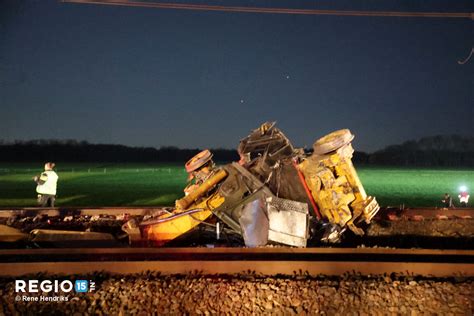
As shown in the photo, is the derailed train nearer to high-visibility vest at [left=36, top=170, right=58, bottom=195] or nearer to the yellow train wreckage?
the yellow train wreckage

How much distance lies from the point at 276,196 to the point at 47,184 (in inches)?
370

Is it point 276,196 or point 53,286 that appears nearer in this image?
point 53,286

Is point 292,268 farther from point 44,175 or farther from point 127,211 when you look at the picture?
point 44,175

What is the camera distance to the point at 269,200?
26.8 ft

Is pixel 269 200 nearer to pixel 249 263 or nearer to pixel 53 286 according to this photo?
pixel 249 263

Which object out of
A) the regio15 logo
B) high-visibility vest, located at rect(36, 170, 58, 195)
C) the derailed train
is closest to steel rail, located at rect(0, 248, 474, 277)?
the regio15 logo

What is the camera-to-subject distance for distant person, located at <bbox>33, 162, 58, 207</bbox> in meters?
13.8

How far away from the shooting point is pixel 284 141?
912 centimetres

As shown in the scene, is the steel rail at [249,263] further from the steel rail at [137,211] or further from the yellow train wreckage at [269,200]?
the steel rail at [137,211]

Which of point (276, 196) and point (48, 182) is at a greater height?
point (48, 182)

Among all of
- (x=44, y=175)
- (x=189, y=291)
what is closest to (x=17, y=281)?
(x=189, y=291)

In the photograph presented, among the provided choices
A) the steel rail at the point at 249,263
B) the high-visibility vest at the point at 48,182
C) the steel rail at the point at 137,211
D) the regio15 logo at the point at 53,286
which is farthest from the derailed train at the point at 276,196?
the high-visibility vest at the point at 48,182

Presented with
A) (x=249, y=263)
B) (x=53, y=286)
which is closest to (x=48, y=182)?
(x=53, y=286)

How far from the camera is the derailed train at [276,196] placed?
808cm
